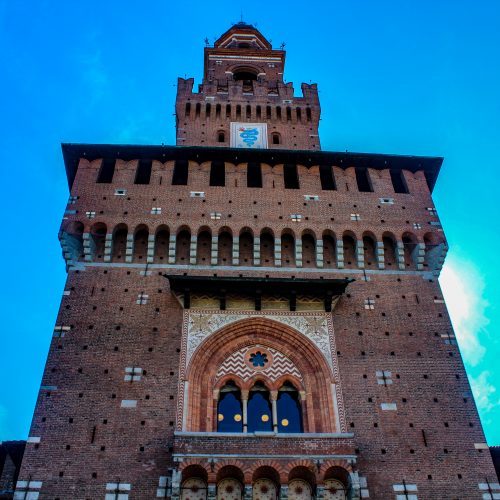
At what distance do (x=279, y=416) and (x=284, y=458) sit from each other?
2.02 meters

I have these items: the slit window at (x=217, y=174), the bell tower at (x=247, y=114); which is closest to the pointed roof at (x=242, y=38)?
the bell tower at (x=247, y=114)

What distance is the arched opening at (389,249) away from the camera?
19.4 meters

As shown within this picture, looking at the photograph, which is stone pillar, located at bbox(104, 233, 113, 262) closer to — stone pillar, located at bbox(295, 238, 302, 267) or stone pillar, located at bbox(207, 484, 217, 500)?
stone pillar, located at bbox(295, 238, 302, 267)

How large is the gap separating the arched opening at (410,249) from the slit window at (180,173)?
7.44 m

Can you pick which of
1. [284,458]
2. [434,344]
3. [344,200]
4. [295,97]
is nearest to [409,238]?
[344,200]

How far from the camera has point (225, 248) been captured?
63.5ft

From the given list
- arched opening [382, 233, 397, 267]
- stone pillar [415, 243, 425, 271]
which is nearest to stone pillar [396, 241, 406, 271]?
arched opening [382, 233, 397, 267]

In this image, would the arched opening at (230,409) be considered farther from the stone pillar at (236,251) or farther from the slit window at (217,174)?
the slit window at (217,174)

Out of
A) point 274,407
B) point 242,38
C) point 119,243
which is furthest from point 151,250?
point 242,38

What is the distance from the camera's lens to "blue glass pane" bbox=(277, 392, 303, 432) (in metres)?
16.0

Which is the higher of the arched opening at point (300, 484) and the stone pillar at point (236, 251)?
the stone pillar at point (236, 251)

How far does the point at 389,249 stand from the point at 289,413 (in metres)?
6.44

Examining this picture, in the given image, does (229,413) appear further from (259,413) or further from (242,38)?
(242,38)

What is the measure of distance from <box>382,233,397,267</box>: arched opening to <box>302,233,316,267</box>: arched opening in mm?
2234
